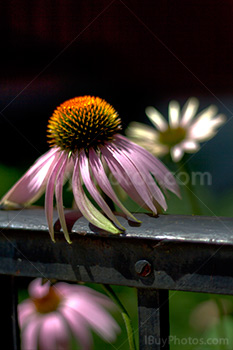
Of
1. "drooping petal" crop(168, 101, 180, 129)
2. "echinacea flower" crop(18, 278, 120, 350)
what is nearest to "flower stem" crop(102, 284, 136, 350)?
"echinacea flower" crop(18, 278, 120, 350)

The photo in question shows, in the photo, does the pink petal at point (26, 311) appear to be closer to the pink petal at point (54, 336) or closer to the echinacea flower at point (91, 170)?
the pink petal at point (54, 336)

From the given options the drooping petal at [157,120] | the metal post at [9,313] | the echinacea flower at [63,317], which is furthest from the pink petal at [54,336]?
the drooping petal at [157,120]

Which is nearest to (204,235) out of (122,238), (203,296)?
(122,238)

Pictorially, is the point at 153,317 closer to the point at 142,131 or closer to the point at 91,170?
the point at 91,170

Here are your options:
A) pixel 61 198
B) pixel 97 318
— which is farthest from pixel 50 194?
pixel 97 318

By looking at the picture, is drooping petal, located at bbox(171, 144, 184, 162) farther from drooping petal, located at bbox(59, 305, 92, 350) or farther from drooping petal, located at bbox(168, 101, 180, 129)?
drooping petal, located at bbox(59, 305, 92, 350)
